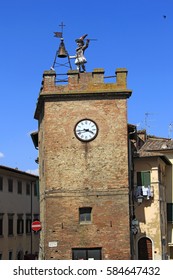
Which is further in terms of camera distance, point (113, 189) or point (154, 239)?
point (154, 239)

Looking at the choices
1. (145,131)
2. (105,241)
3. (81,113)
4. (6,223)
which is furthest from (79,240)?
(145,131)

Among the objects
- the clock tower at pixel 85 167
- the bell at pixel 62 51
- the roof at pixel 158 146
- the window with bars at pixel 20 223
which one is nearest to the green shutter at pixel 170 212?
the roof at pixel 158 146

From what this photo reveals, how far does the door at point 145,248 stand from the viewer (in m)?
35.9

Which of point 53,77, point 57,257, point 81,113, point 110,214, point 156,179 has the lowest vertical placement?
point 57,257

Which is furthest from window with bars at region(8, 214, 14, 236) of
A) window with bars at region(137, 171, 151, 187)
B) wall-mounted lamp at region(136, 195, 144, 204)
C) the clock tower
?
the clock tower

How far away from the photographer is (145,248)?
36.0m

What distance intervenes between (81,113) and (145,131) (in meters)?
19.3

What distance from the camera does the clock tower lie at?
27688mm

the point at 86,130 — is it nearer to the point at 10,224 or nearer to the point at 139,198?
the point at 139,198

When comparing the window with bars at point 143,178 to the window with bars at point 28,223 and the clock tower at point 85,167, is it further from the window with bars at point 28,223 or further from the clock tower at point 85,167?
the window with bars at point 28,223

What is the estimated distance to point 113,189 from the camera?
92.0 feet

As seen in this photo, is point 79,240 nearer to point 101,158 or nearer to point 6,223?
point 101,158

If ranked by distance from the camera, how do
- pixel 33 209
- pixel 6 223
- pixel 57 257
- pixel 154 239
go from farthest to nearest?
pixel 33 209, pixel 6 223, pixel 154 239, pixel 57 257

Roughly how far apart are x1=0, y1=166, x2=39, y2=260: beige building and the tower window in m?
14.9
